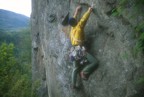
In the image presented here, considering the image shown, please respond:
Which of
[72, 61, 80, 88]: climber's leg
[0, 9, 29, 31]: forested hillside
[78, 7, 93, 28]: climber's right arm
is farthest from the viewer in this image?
[0, 9, 29, 31]: forested hillside

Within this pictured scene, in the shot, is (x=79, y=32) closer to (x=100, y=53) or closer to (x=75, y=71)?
(x=100, y=53)

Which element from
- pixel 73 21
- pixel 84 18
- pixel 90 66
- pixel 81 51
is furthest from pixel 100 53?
pixel 73 21

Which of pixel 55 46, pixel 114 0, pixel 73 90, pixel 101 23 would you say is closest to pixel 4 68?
pixel 55 46

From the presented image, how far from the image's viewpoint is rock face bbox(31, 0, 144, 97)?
1045cm

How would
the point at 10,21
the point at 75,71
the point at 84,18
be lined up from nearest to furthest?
the point at 84,18 → the point at 75,71 → the point at 10,21

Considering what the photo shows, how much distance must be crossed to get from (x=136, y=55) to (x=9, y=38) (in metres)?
46.2

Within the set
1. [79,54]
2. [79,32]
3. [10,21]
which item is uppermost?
[79,32]

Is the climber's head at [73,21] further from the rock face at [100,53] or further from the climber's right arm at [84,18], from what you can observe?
the rock face at [100,53]

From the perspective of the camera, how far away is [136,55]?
1020 cm

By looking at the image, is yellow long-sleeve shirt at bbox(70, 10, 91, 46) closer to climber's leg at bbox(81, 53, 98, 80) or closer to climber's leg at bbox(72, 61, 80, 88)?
climber's leg at bbox(81, 53, 98, 80)

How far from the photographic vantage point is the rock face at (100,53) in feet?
34.3

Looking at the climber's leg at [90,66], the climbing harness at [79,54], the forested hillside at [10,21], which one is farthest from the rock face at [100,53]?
the forested hillside at [10,21]

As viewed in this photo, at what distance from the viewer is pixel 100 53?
11.4 meters

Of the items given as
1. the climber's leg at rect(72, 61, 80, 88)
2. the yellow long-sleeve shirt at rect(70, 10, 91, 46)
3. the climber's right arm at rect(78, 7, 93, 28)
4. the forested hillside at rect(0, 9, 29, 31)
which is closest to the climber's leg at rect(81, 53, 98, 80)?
the climber's leg at rect(72, 61, 80, 88)
